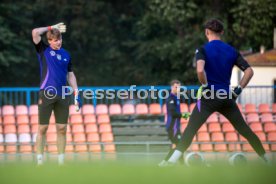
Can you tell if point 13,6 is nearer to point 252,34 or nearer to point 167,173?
point 252,34

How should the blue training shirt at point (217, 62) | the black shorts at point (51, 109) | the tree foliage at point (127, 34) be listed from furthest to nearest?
the tree foliage at point (127, 34) → the black shorts at point (51, 109) → the blue training shirt at point (217, 62)

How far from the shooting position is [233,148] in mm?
21672

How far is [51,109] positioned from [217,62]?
9.14ft

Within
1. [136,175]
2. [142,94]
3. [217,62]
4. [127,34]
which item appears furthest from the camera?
[127,34]

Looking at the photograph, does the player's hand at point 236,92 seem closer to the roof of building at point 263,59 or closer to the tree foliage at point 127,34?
the roof of building at point 263,59

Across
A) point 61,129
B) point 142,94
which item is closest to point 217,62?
point 61,129

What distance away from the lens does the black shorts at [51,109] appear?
458 inches

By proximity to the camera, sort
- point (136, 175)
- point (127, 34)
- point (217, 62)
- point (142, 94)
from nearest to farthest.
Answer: point (136, 175) < point (217, 62) < point (142, 94) < point (127, 34)

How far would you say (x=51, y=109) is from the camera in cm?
1170

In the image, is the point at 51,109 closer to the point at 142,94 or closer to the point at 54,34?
the point at 54,34

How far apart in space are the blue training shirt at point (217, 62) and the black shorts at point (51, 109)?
2.50 meters

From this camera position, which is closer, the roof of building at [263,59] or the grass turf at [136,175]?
the grass turf at [136,175]

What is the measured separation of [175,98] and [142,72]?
19207 mm

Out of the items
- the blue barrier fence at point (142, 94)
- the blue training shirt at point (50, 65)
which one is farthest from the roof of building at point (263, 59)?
the blue training shirt at point (50, 65)
